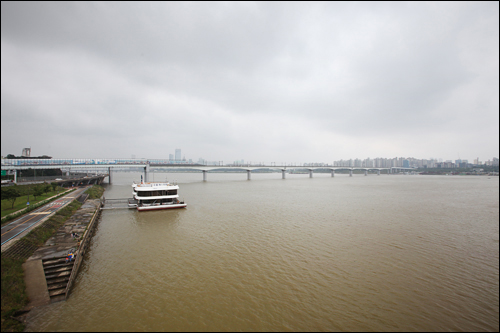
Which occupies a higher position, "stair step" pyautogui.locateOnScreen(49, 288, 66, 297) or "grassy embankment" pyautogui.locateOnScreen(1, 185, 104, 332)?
"grassy embankment" pyautogui.locateOnScreen(1, 185, 104, 332)

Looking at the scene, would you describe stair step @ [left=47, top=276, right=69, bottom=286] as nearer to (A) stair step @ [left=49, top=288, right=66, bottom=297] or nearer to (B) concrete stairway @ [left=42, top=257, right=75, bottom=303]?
(B) concrete stairway @ [left=42, top=257, right=75, bottom=303]

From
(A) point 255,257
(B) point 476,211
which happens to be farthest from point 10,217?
(B) point 476,211

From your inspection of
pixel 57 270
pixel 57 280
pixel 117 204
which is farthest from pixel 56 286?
pixel 117 204

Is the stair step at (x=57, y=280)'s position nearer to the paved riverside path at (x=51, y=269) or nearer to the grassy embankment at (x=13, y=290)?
the paved riverside path at (x=51, y=269)

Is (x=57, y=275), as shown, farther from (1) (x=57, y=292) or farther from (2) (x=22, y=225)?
(2) (x=22, y=225)

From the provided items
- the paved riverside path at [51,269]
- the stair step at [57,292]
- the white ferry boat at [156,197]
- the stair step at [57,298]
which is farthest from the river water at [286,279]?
the white ferry boat at [156,197]

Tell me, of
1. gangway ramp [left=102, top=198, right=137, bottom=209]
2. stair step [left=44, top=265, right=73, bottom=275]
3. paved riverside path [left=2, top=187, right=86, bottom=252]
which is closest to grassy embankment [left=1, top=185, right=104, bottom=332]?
paved riverside path [left=2, top=187, right=86, bottom=252]
